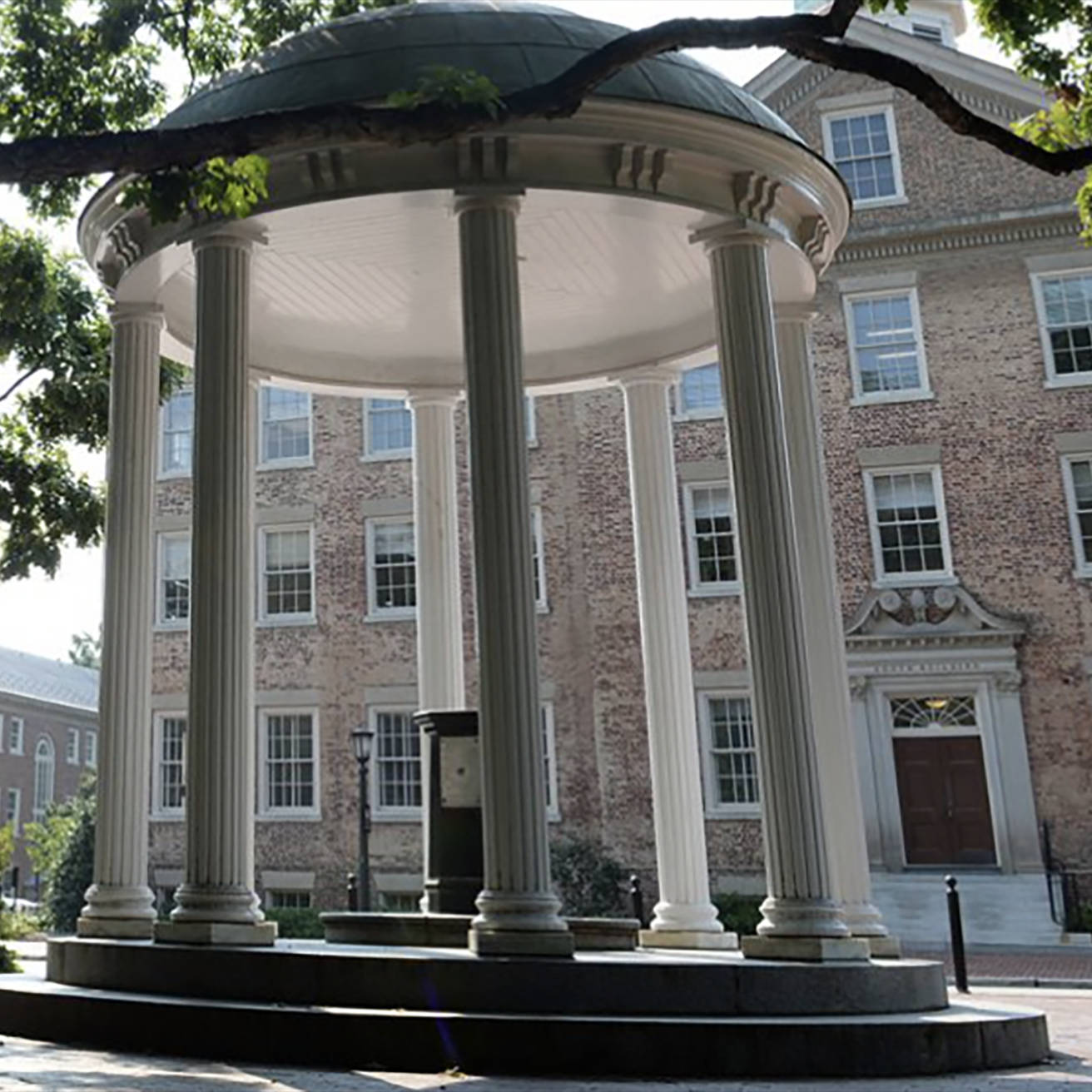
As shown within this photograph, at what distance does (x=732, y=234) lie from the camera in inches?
432

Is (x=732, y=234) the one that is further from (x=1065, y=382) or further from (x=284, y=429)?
(x=284, y=429)

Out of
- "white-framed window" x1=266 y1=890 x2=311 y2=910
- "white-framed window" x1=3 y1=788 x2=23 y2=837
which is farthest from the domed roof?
"white-framed window" x1=3 y1=788 x2=23 y2=837

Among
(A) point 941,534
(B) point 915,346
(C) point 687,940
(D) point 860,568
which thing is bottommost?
(C) point 687,940

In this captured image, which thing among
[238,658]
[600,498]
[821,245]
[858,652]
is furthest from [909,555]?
[238,658]

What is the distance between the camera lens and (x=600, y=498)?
2980 cm

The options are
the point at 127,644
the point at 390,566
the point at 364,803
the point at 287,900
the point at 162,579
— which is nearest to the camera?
the point at 127,644

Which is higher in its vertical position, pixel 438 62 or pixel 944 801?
pixel 438 62

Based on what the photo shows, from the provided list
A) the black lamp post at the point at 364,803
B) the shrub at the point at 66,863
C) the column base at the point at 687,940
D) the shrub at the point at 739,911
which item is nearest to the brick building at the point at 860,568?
the shrub at the point at 739,911

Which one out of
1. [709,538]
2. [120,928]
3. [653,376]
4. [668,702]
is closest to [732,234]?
[653,376]

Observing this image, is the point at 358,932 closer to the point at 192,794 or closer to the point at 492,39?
the point at 192,794

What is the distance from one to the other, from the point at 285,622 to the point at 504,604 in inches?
890

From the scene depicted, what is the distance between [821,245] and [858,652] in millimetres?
16379

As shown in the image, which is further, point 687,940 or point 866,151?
point 866,151

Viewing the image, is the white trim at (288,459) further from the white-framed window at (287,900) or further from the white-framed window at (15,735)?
the white-framed window at (15,735)
